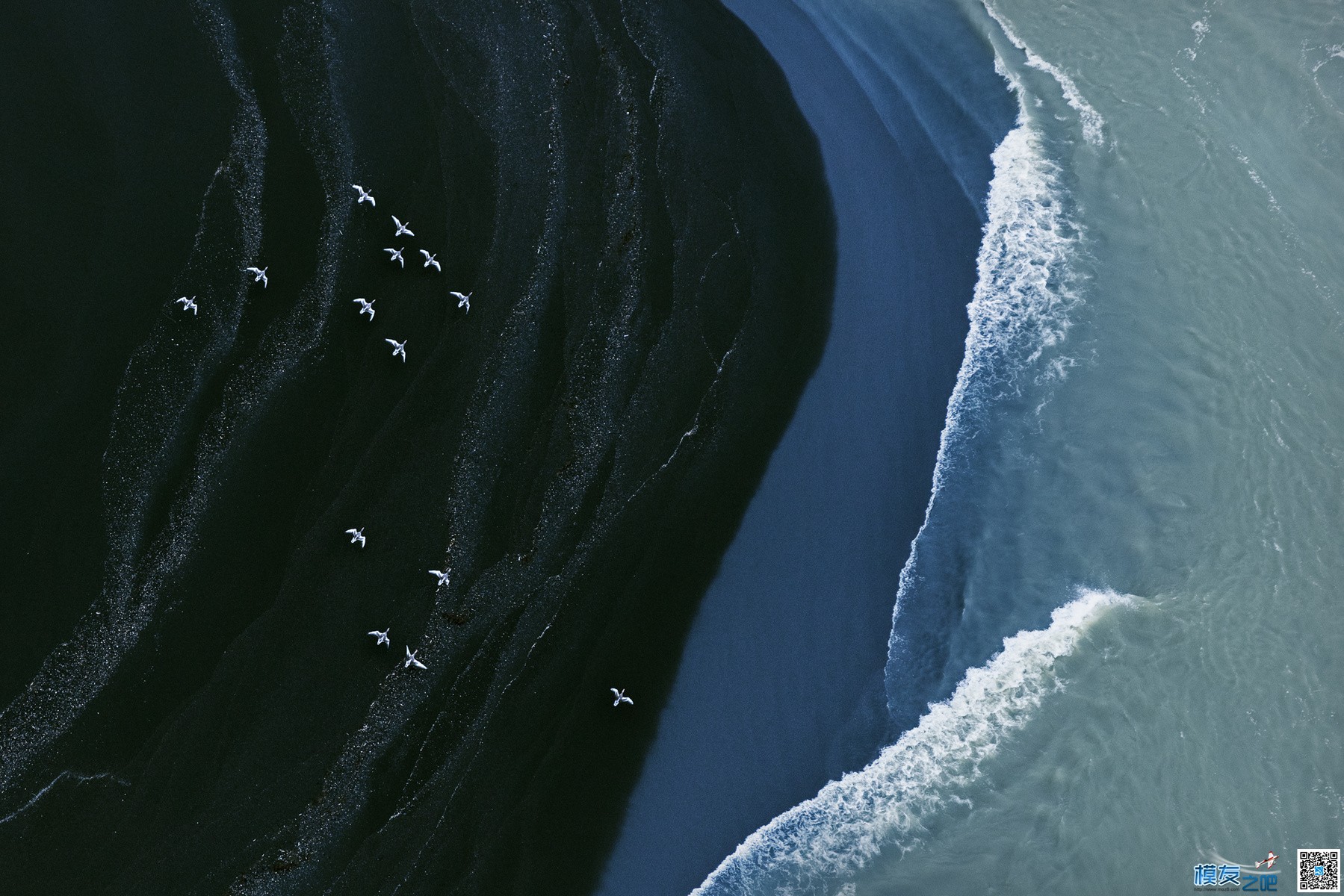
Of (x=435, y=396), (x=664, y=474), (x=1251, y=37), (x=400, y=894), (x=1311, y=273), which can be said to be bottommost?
(x=400, y=894)

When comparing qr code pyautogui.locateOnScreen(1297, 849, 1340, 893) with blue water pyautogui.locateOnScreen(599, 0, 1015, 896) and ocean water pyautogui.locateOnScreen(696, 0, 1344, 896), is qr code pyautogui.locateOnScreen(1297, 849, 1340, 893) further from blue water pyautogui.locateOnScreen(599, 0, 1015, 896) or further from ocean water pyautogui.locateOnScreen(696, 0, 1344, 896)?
blue water pyautogui.locateOnScreen(599, 0, 1015, 896)

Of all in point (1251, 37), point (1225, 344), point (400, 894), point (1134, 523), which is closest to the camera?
point (400, 894)

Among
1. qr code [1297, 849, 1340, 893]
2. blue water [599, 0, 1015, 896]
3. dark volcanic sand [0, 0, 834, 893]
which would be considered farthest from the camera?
qr code [1297, 849, 1340, 893]

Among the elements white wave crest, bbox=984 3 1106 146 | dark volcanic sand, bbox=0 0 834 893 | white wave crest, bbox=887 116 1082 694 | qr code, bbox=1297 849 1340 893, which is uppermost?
white wave crest, bbox=984 3 1106 146

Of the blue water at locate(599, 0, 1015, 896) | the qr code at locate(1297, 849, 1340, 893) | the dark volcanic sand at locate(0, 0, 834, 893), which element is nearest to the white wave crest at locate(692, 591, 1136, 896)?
the blue water at locate(599, 0, 1015, 896)

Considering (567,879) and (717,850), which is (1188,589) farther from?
(567,879)

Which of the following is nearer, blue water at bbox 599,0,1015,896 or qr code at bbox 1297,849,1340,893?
blue water at bbox 599,0,1015,896

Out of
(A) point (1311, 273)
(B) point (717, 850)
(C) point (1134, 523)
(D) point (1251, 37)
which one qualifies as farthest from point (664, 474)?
(D) point (1251, 37)
